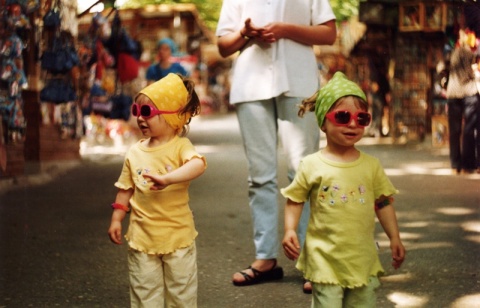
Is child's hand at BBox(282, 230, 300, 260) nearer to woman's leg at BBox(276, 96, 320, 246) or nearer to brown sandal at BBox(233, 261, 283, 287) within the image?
woman's leg at BBox(276, 96, 320, 246)

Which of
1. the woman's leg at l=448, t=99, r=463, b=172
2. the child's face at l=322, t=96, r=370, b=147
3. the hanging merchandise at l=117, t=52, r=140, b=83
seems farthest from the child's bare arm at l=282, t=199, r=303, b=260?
the hanging merchandise at l=117, t=52, r=140, b=83

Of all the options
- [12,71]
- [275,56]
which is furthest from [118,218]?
[12,71]

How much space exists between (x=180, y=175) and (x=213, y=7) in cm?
3429

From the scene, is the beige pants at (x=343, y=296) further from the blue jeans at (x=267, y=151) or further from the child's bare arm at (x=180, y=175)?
the blue jeans at (x=267, y=151)

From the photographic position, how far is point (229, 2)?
4691 millimetres

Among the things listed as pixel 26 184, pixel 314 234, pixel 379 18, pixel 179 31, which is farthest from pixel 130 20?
pixel 314 234

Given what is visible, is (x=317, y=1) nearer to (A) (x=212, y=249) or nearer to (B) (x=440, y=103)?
(A) (x=212, y=249)

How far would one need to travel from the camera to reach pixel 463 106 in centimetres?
973

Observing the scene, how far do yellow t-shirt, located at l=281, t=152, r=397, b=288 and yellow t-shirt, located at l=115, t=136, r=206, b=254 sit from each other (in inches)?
19.9

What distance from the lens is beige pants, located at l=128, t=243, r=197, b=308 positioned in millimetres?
3367

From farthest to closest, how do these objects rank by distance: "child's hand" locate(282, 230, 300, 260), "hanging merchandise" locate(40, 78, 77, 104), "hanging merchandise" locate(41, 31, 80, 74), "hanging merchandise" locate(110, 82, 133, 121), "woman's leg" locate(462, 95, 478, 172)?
1. "hanging merchandise" locate(110, 82, 133, 121)
2. "hanging merchandise" locate(40, 78, 77, 104)
3. "hanging merchandise" locate(41, 31, 80, 74)
4. "woman's leg" locate(462, 95, 478, 172)
5. "child's hand" locate(282, 230, 300, 260)

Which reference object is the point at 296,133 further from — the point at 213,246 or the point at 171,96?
the point at 213,246

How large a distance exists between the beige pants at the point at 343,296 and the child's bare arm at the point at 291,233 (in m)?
0.17

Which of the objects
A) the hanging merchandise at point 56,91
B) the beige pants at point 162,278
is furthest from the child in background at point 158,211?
the hanging merchandise at point 56,91
